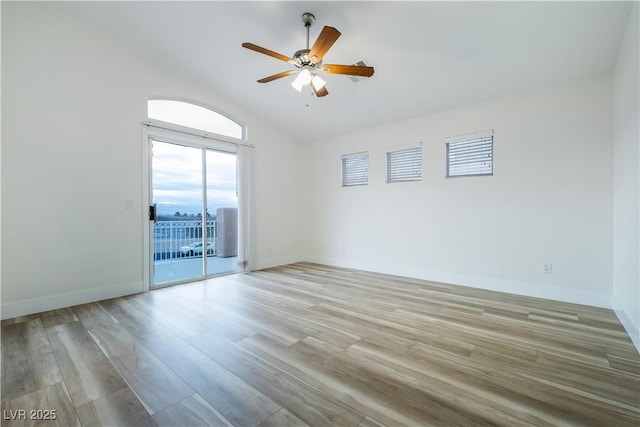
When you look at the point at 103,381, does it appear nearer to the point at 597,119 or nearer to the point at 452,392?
the point at 452,392

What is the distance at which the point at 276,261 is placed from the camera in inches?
224

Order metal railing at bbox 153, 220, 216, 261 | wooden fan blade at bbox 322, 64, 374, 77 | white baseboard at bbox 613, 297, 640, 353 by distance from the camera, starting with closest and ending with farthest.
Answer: white baseboard at bbox 613, 297, 640, 353 < wooden fan blade at bbox 322, 64, 374, 77 < metal railing at bbox 153, 220, 216, 261

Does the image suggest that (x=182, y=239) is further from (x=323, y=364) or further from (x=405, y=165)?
(x=405, y=165)

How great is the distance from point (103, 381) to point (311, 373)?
1.39 m

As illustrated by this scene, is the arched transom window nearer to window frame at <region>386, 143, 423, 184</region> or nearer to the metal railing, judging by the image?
the metal railing

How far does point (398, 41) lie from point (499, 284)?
11.4 feet

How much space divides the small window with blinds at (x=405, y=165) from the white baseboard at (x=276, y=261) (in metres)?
2.72

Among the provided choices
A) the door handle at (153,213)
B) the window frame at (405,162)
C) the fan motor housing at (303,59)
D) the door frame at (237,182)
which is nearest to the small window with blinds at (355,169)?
the window frame at (405,162)

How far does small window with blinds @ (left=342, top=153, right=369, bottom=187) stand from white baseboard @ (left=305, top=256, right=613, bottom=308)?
1639mm

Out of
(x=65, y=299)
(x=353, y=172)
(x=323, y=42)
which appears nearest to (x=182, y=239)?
(x=65, y=299)

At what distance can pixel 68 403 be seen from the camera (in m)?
1.57

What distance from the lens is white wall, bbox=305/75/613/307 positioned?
3178mm

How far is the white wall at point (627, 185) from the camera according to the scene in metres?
2.30

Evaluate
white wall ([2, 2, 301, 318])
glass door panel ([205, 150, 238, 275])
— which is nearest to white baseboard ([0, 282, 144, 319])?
white wall ([2, 2, 301, 318])
